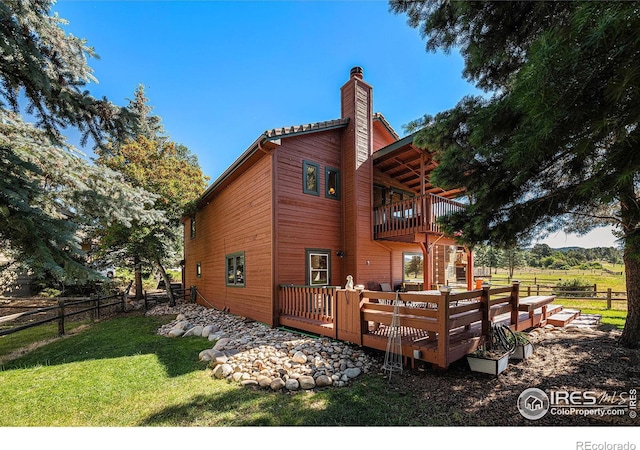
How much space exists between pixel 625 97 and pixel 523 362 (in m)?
4.71

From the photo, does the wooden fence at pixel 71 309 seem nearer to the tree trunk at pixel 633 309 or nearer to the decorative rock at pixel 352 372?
the decorative rock at pixel 352 372

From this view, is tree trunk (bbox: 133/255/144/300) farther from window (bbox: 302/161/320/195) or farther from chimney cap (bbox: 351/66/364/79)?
chimney cap (bbox: 351/66/364/79)

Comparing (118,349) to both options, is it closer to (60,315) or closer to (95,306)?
(60,315)

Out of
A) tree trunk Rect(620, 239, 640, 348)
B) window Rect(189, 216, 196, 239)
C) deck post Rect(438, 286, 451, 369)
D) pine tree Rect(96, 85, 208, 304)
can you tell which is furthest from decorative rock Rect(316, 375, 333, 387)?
window Rect(189, 216, 196, 239)

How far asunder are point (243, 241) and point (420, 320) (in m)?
6.74

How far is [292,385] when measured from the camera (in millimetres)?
4219

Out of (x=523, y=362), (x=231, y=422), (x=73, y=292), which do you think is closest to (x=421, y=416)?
(x=231, y=422)

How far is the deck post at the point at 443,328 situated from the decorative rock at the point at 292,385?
223 cm

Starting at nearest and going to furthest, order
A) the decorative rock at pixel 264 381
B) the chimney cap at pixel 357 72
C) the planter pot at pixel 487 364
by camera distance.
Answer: the decorative rock at pixel 264 381 → the planter pot at pixel 487 364 → the chimney cap at pixel 357 72

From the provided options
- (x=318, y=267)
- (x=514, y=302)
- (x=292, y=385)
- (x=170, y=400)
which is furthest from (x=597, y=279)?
(x=170, y=400)

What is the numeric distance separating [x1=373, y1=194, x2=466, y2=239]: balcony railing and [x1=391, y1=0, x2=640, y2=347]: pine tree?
12.1 feet

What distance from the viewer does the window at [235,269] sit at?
387 inches

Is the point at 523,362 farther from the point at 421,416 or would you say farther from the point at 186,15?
the point at 186,15

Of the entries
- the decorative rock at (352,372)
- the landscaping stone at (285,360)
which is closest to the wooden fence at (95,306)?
the landscaping stone at (285,360)
